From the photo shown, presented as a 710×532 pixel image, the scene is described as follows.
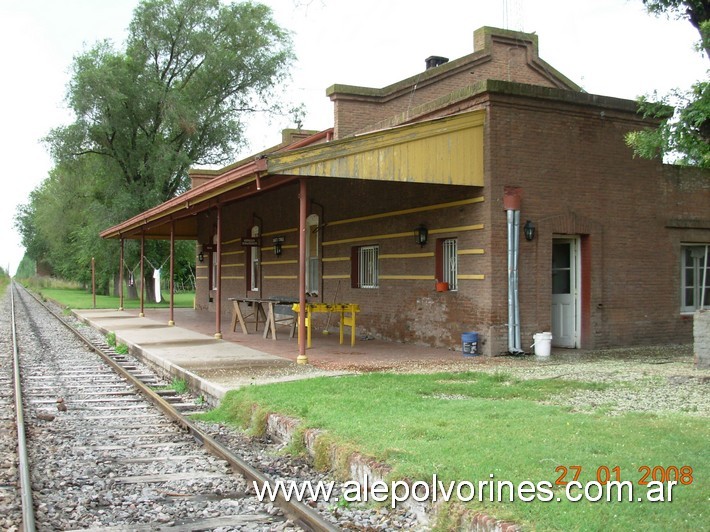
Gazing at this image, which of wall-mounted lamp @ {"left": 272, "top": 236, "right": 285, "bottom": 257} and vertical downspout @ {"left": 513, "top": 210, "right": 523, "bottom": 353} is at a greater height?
wall-mounted lamp @ {"left": 272, "top": 236, "right": 285, "bottom": 257}

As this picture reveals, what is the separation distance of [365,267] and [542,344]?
5.15 meters

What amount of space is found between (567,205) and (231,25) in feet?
91.2

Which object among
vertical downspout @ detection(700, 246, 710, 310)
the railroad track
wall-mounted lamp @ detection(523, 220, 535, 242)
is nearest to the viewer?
the railroad track

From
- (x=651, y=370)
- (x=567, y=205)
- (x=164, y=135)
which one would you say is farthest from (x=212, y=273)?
(x=651, y=370)

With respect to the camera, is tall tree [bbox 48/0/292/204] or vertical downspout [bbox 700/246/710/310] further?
tall tree [bbox 48/0/292/204]

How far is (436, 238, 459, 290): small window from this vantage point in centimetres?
1359

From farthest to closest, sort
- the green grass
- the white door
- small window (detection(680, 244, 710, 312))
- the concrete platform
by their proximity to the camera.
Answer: small window (detection(680, 244, 710, 312)) → the white door → the concrete platform → the green grass

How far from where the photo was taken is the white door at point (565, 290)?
1391 cm

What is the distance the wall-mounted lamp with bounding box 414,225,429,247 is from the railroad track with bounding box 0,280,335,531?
5.79 meters

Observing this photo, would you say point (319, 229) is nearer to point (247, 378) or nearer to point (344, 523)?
point (247, 378)

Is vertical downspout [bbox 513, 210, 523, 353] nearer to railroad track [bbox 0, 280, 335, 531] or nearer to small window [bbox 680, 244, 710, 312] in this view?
small window [bbox 680, 244, 710, 312]

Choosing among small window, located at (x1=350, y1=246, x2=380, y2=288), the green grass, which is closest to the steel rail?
the green grass

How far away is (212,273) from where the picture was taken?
1111 inches

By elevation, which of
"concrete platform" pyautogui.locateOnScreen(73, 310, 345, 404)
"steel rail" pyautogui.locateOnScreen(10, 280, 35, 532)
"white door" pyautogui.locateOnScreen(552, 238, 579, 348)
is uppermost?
"white door" pyautogui.locateOnScreen(552, 238, 579, 348)
